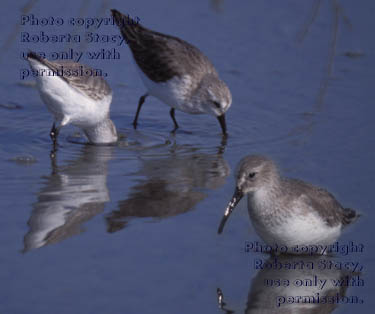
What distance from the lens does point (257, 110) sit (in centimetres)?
1055

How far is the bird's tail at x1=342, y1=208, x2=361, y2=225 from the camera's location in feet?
22.6

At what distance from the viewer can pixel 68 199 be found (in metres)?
7.54

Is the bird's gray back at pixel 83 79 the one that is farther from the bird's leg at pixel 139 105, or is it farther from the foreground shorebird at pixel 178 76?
the foreground shorebird at pixel 178 76

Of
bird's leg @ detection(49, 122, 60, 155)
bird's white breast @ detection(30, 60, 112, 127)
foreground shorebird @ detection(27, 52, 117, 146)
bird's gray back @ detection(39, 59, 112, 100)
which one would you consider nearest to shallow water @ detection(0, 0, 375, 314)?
bird's leg @ detection(49, 122, 60, 155)

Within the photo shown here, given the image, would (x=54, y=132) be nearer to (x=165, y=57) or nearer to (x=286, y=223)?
(x=165, y=57)

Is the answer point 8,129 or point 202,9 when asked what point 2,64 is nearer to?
point 8,129

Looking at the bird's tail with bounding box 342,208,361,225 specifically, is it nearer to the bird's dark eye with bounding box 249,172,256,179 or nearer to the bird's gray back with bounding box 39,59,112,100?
the bird's dark eye with bounding box 249,172,256,179

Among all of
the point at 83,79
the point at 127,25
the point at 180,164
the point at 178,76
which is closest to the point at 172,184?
the point at 180,164

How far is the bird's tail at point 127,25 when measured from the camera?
1123 centimetres

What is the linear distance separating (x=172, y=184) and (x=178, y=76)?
2825 mm

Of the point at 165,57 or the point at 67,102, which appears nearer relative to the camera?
the point at 67,102

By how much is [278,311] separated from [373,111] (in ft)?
16.9

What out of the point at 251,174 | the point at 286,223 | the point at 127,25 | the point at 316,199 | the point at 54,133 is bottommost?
the point at 54,133

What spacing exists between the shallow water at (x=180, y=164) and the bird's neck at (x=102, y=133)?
18 centimetres
